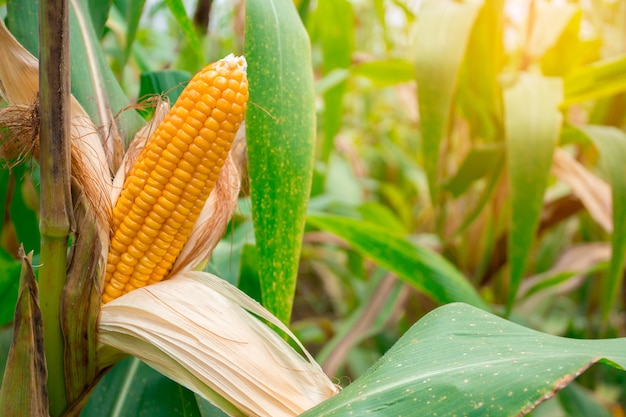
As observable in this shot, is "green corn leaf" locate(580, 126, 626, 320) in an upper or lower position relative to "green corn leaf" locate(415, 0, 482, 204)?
lower

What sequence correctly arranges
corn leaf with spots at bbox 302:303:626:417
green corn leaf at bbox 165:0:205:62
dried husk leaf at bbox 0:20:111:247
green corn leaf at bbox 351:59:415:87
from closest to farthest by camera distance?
corn leaf with spots at bbox 302:303:626:417
dried husk leaf at bbox 0:20:111:247
green corn leaf at bbox 165:0:205:62
green corn leaf at bbox 351:59:415:87

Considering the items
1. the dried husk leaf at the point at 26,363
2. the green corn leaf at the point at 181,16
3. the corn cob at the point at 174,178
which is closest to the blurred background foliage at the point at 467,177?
the green corn leaf at the point at 181,16

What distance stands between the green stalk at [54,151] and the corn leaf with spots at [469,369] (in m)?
0.20

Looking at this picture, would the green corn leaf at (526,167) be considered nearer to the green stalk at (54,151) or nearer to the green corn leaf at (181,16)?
the green corn leaf at (181,16)

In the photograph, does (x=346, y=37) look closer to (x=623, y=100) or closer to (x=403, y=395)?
(x=623, y=100)

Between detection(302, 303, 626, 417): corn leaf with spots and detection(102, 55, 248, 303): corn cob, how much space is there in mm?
177

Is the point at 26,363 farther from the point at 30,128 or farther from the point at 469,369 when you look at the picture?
the point at 469,369

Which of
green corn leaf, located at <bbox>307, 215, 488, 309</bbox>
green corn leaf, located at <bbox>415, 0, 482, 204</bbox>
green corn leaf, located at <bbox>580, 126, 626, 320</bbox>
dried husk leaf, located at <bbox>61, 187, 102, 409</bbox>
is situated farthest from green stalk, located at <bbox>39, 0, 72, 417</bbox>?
green corn leaf, located at <bbox>580, 126, 626, 320</bbox>

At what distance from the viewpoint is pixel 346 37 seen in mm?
1263

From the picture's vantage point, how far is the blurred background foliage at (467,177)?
0.79 m

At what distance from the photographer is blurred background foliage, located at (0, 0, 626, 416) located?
0.79m

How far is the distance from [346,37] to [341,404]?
3.39 feet

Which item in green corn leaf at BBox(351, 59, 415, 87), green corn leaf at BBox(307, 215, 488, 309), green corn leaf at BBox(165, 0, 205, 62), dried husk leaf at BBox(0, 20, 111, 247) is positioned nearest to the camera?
dried husk leaf at BBox(0, 20, 111, 247)

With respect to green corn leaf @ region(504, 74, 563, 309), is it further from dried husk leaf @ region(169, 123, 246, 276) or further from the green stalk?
the green stalk
